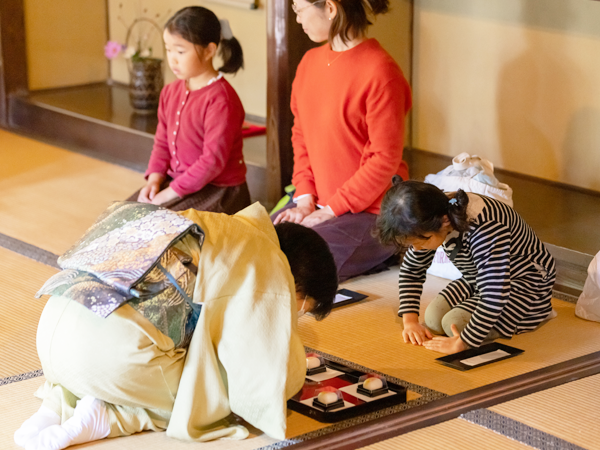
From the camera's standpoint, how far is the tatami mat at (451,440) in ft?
5.58

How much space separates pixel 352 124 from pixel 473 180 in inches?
17.2

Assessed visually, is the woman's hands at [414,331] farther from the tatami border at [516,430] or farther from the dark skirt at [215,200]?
the dark skirt at [215,200]

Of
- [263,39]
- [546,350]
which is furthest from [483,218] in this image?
[263,39]

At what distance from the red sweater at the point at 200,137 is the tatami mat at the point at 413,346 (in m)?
0.80

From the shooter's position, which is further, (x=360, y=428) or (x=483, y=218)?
(x=483, y=218)

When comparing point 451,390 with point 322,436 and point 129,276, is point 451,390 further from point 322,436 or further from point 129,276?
point 129,276

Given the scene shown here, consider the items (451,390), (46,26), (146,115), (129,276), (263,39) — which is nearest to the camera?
(129,276)

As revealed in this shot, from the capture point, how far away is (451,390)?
1957 millimetres

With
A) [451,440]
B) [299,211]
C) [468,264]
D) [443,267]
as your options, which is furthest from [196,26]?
[451,440]

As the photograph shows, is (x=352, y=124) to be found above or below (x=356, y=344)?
above

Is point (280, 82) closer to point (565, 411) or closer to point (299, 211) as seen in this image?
point (299, 211)

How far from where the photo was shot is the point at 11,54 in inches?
197

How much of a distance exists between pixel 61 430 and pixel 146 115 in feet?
10.2

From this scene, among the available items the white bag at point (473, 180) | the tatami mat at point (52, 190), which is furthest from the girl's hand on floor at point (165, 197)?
the white bag at point (473, 180)
